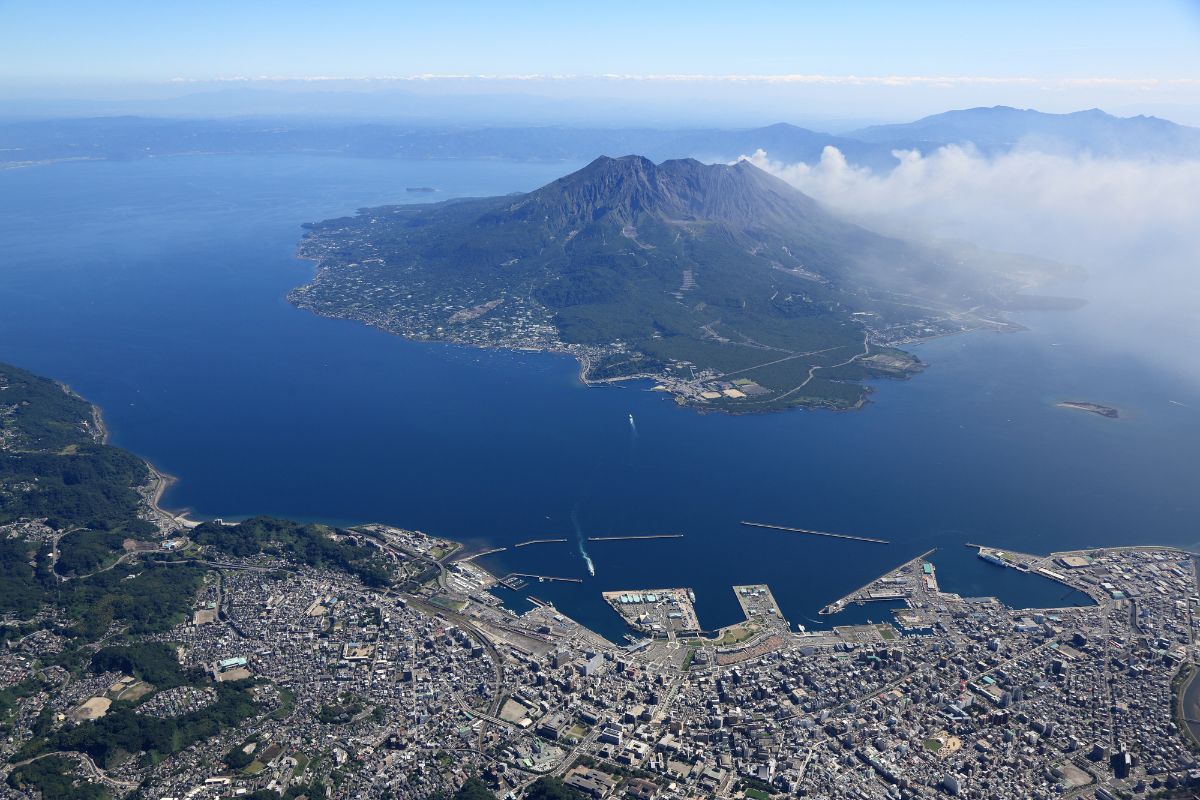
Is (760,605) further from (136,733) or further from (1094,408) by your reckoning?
(1094,408)

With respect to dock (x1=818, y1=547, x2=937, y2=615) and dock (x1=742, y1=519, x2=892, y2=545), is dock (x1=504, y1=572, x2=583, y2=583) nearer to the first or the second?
dock (x1=742, y1=519, x2=892, y2=545)

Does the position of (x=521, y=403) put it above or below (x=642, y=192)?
below

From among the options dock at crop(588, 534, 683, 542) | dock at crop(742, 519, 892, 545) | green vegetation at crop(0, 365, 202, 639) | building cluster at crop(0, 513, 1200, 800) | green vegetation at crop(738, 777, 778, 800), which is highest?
green vegetation at crop(0, 365, 202, 639)

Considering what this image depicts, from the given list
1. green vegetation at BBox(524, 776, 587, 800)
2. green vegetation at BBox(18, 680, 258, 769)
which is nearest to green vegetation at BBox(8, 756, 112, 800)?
green vegetation at BBox(18, 680, 258, 769)

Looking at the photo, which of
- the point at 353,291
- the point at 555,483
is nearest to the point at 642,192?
the point at 353,291

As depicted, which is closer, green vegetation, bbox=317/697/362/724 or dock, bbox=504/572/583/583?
green vegetation, bbox=317/697/362/724

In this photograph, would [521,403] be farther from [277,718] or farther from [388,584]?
[277,718]

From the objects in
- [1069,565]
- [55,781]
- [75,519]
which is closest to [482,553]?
[55,781]
